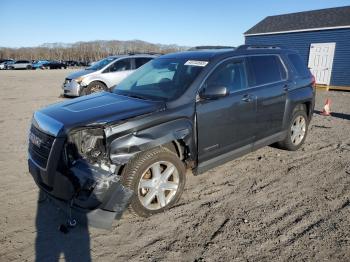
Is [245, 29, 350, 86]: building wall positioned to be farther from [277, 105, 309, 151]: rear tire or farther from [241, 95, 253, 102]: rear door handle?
[241, 95, 253, 102]: rear door handle

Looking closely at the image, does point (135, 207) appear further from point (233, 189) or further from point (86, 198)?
point (233, 189)

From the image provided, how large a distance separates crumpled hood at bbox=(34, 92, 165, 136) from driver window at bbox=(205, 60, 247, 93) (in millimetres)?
934

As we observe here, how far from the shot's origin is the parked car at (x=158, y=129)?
3209mm

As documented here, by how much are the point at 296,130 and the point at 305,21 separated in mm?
16113

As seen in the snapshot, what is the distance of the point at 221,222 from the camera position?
11.8ft

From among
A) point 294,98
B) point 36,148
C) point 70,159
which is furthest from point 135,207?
point 294,98

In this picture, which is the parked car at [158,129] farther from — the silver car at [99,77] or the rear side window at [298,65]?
the silver car at [99,77]

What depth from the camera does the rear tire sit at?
18.9 feet

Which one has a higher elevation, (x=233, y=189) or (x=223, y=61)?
(x=223, y=61)

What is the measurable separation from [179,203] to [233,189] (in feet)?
2.92

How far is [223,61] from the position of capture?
14.3 ft

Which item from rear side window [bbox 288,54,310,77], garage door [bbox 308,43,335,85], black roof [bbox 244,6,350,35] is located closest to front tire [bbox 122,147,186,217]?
rear side window [bbox 288,54,310,77]

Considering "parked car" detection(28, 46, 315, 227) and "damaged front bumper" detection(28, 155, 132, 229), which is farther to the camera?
"parked car" detection(28, 46, 315, 227)

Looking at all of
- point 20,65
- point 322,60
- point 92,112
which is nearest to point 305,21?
point 322,60
